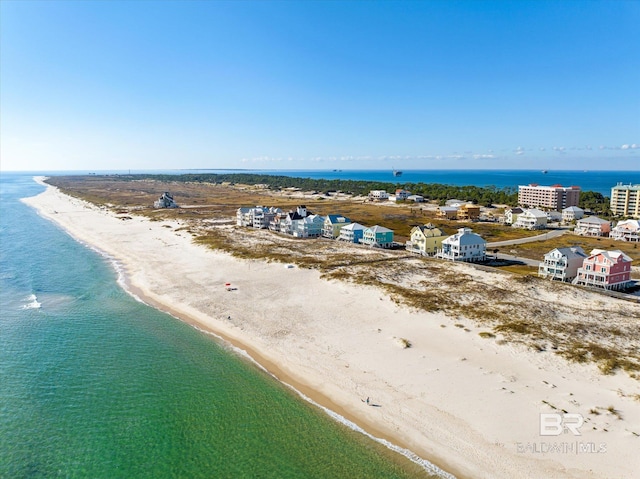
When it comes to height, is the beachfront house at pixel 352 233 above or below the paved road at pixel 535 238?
above

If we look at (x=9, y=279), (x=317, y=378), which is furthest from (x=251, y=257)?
(x=317, y=378)

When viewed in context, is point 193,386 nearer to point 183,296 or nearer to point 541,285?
point 183,296

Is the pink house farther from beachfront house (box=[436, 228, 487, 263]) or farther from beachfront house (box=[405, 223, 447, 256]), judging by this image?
beachfront house (box=[405, 223, 447, 256])

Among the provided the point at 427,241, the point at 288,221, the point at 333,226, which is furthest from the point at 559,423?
the point at 288,221

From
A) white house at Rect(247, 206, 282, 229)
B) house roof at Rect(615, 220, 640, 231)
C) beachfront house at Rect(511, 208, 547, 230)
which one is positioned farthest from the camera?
beachfront house at Rect(511, 208, 547, 230)

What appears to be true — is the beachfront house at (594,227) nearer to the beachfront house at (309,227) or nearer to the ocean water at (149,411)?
the beachfront house at (309,227)

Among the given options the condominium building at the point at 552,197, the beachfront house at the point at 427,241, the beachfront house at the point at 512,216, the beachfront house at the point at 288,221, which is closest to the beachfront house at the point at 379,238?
the beachfront house at the point at 427,241

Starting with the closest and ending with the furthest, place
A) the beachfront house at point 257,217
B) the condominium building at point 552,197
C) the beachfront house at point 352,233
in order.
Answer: the beachfront house at point 352,233
the beachfront house at point 257,217
the condominium building at point 552,197

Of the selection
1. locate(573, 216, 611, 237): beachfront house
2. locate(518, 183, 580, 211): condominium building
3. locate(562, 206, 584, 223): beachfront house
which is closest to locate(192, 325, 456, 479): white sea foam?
locate(573, 216, 611, 237): beachfront house
